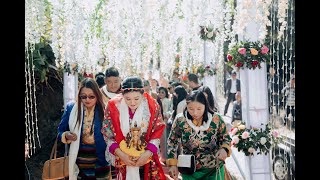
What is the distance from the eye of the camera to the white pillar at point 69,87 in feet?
22.4

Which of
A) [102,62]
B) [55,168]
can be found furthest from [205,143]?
[102,62]

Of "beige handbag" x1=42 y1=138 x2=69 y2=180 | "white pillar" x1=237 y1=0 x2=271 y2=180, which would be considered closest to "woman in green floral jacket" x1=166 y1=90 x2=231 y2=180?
"white pillar" x1=237 y1=0 x2=271 y2=180

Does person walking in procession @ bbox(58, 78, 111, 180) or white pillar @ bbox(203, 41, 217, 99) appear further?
white pillar @ bbox(203, 41, 217, 99)

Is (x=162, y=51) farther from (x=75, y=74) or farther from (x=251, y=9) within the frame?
(x=251, y=9)

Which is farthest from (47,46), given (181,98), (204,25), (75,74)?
(204,25)

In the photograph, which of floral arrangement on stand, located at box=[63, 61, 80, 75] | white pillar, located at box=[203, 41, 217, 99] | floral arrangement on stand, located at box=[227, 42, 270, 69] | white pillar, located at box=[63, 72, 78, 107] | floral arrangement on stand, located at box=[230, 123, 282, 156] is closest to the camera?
floral arrangement on stand, located at box=[230, 123, 282, 156]

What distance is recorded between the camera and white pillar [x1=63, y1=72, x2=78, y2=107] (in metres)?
6.84

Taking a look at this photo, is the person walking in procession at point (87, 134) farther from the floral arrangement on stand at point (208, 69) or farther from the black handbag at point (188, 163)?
the floral arrangement on stand at point (208, 69)

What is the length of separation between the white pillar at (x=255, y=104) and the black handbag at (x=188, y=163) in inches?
54.0

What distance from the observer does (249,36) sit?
5078 mm

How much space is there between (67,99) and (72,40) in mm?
1347

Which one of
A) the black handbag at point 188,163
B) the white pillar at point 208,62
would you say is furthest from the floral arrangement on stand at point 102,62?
the black handbag at point 188,163

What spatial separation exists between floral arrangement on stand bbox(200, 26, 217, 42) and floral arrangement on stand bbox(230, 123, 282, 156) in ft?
10.3

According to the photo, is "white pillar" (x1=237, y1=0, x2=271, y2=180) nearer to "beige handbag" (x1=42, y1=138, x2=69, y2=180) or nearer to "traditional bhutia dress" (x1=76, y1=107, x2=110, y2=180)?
"traditional bhutia dress" (x1=76, y1=107, x2=110, y2=180)
